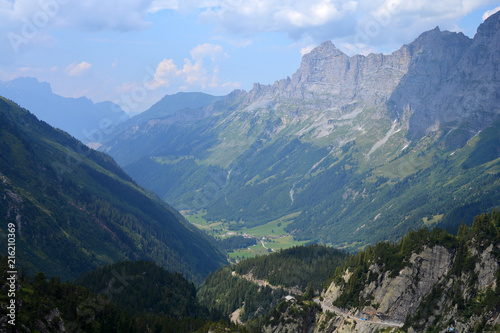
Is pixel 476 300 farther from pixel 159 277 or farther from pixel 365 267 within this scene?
pixel 159 277

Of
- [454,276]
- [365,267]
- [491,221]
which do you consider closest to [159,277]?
[365,267]

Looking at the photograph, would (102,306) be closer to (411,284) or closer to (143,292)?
(143,292)

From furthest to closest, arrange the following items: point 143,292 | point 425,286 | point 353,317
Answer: point 143,292 < point 353,317 < point 425,286

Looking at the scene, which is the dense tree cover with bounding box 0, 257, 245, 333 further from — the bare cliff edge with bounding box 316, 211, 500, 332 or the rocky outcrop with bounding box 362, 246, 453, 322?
the rocky outcrop with bounding box 362, 246, 453, 322

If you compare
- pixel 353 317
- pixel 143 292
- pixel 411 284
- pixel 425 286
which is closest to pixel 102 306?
pixel 143 292

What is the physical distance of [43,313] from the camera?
103 m

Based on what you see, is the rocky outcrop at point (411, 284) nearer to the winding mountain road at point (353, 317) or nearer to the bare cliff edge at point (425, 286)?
the bare cliff edge at point (425, 286)

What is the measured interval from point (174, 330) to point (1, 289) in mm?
62552

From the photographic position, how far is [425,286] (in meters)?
149

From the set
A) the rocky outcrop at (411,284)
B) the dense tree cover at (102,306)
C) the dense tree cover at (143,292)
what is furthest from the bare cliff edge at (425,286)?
the dense tree cover at (143,292)

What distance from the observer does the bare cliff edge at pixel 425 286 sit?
131500mm

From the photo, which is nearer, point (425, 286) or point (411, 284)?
point (425, 286)

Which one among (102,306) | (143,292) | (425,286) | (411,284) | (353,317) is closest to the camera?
(102,306)

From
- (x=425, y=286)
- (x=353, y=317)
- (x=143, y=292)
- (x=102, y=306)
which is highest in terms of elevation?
(x=102, y=306)
